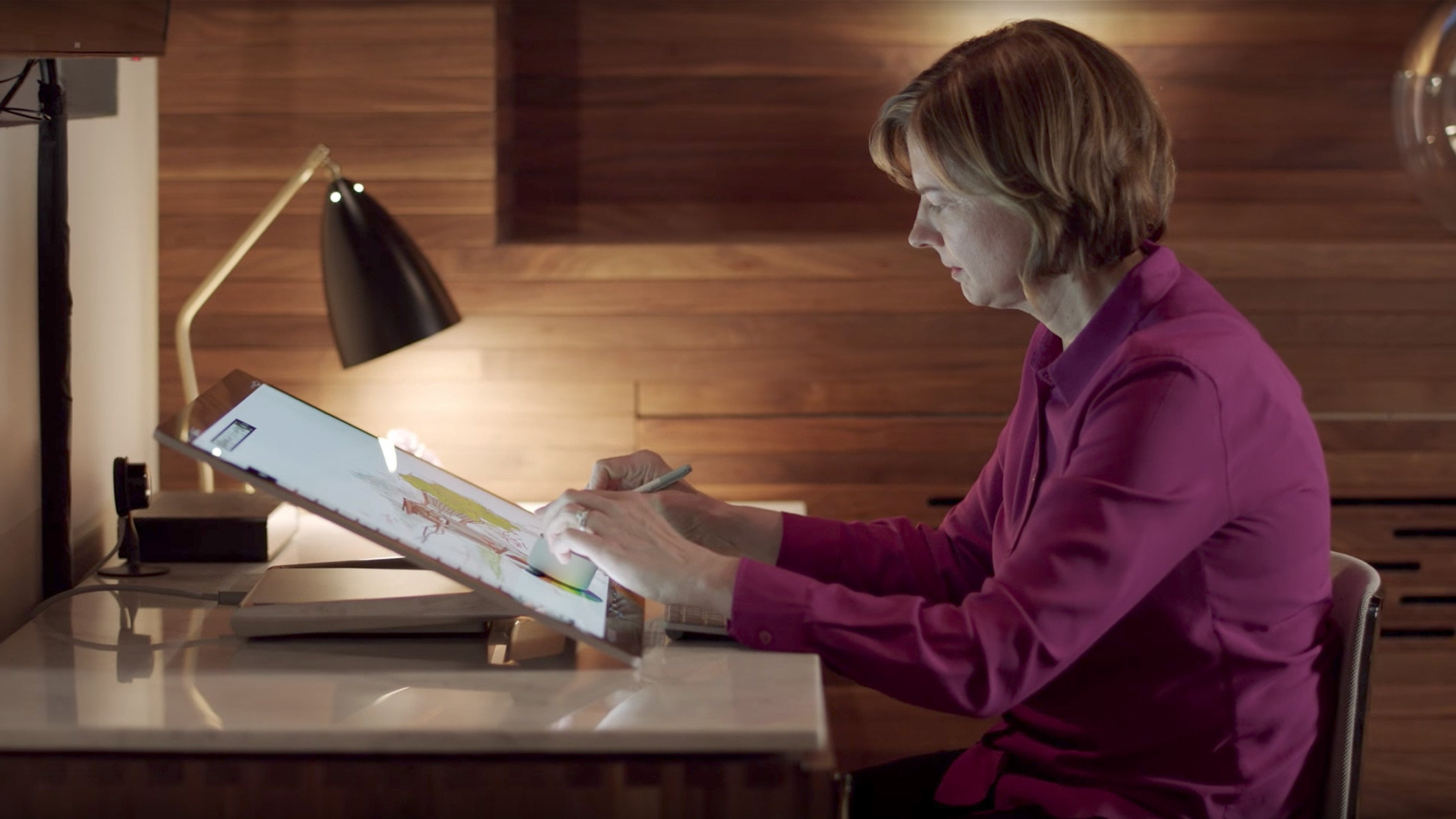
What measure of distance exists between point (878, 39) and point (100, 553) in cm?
156

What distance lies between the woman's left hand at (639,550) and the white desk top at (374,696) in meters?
0.08

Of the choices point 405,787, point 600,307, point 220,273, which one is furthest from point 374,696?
point 600,307

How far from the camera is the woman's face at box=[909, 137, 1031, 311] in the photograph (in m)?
1.43

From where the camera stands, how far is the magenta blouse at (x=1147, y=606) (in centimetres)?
124

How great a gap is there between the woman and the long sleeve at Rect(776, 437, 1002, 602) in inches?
6.1

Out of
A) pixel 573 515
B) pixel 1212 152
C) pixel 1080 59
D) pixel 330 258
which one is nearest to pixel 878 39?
pixel 1212 152

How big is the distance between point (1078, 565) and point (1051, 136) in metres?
0.40

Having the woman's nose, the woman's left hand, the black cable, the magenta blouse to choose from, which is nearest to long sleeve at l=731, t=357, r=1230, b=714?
the magenta blouse

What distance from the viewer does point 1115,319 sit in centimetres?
141

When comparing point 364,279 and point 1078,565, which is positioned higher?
point 364,279

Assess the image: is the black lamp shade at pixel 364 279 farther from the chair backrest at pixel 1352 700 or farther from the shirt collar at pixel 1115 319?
the chair backrest at pixel 1352 700

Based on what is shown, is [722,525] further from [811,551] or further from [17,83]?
[17,83]

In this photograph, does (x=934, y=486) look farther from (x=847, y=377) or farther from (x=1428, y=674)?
(x=1428, y=674)

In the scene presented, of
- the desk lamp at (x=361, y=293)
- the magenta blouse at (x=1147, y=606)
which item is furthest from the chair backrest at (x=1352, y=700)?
the desk lamp at (x=361, y=293)
